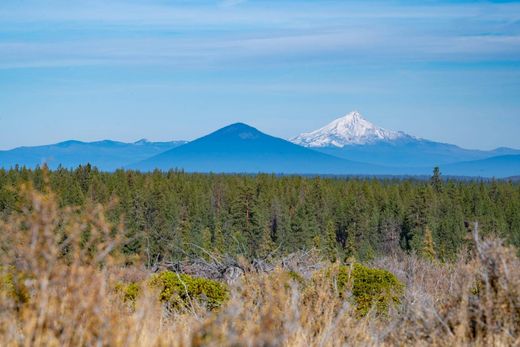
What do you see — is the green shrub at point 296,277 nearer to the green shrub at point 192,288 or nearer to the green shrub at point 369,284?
the green shrub at point 192,288

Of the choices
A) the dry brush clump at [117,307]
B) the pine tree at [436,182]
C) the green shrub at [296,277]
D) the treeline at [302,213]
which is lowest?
the treeline at [302,213]

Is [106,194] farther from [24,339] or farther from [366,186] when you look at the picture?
[24,339]

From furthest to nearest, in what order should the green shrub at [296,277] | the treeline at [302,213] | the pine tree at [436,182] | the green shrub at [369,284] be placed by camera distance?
the pine tree at [436,182], the treeline at [302,213], the green shrub at [369,284], the green shrub at [296,277]

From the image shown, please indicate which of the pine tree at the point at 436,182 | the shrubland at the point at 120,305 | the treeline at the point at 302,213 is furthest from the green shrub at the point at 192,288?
the pine tree at the point at 436,182

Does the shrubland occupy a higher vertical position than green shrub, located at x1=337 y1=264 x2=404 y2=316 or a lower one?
higher

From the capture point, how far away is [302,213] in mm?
87500

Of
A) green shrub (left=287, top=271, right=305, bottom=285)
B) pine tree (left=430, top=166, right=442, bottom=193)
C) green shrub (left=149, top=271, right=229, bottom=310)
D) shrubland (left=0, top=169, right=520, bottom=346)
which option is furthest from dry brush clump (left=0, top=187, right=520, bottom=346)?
pine tree (left=430, top=166, right=442, bottom=193)

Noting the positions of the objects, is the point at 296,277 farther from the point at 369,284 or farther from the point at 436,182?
the point at 436,182

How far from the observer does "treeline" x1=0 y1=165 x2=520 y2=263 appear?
79.6m

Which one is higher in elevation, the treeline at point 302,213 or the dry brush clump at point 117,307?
the dry brush clump at point 117,307

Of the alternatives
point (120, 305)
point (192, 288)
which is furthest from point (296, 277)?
point (120, 305)

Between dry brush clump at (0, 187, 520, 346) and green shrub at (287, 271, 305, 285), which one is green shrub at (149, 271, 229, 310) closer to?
green shrub at (287, 271, 305, 285)

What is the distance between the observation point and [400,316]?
808 cm

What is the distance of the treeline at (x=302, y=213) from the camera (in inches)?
3135
